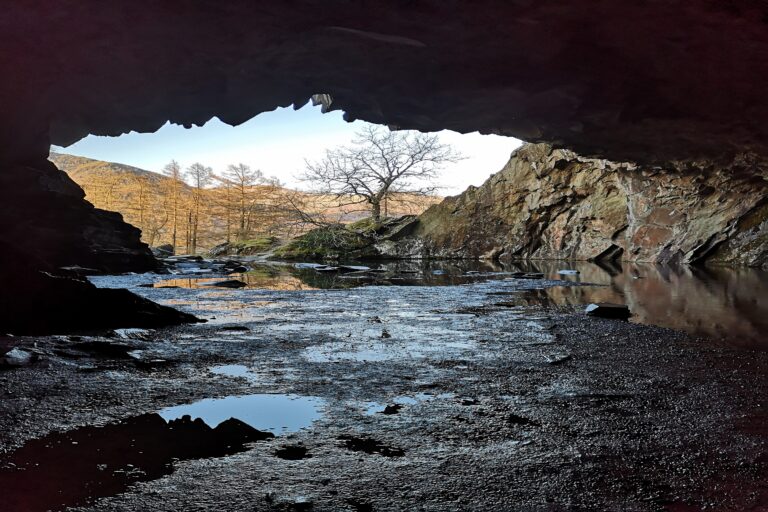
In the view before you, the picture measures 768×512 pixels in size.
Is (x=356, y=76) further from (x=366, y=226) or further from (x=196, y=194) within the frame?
(x=196, y=194)

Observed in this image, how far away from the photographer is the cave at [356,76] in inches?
201

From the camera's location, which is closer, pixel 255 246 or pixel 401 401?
pixel 401 401

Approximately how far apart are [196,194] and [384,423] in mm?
44941

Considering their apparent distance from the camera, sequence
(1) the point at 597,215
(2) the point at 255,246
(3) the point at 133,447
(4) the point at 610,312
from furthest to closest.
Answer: (2) the point at 255,246, (1) the point at 597,215, (4) the point at 610,312, (3) the point at 133,447

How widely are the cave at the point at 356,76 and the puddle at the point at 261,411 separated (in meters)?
0.62

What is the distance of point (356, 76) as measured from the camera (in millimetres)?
7242

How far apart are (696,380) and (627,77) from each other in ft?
17.2

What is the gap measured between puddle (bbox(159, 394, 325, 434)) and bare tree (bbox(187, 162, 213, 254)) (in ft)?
142

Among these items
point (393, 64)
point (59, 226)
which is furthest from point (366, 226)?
point (393, 64)

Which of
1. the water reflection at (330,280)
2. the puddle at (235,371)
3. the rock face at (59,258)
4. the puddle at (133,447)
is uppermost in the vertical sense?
the rock face at (59,258)

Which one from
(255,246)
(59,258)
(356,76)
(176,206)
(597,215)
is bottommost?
(59,258)

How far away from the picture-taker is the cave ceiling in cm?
511

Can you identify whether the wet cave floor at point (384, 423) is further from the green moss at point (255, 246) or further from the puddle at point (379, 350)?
the green moss at point (255, 246)

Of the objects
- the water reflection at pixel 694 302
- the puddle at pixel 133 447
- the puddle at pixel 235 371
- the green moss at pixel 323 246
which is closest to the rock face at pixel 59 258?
the puddle at pixel 235 371
